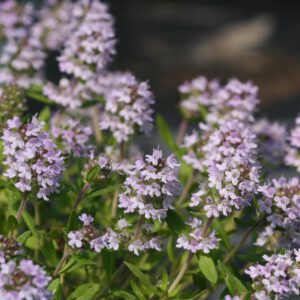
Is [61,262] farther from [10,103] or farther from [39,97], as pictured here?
[39,97]

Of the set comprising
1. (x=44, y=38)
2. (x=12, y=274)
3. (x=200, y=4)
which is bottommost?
(x=200, y=4)

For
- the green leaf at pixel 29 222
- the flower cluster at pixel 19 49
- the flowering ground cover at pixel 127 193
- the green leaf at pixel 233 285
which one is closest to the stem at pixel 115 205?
the flowering ground cover at pixel 127 193

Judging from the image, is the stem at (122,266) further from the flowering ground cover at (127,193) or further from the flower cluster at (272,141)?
the flower cluster at (272,141)

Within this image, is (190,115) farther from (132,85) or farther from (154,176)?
(154,176)

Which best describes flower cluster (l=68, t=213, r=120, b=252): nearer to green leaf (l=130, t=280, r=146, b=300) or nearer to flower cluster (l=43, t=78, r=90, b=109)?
green leaf (l=130, t=280, r=146, b=300)

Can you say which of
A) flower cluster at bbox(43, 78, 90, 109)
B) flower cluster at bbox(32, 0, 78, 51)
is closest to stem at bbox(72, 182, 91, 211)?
flower cluster at bbox(43, 78, 90, 109)

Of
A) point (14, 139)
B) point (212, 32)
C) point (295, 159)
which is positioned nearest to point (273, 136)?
point (295, 159)
